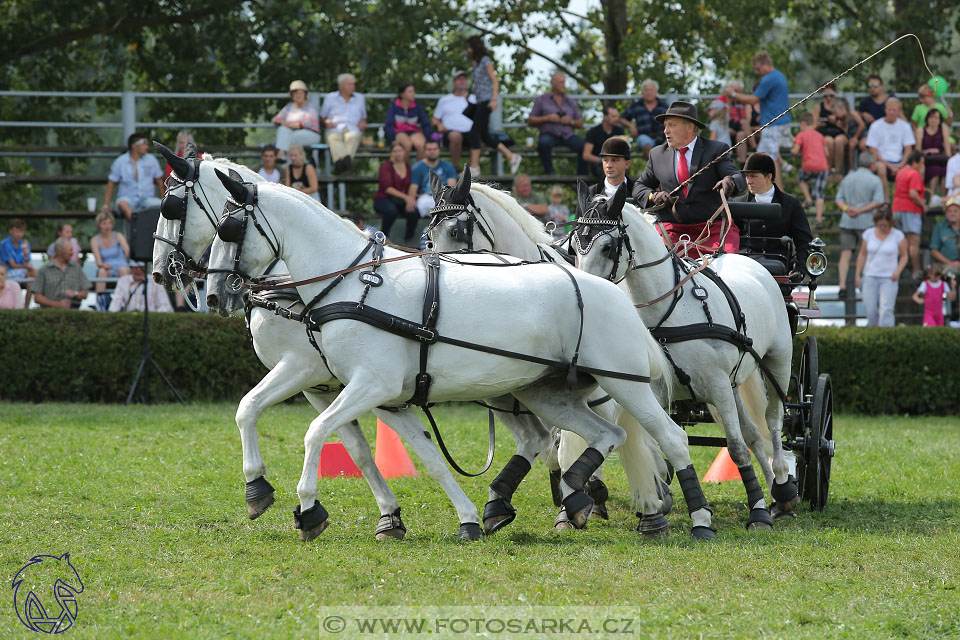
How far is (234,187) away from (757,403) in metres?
4.10

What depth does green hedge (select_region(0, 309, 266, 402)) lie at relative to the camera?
44.0ft

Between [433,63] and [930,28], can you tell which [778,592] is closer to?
[433,63]

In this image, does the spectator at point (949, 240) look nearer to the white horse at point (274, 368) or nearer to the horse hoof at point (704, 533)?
the horse hoof at point (704, 533)

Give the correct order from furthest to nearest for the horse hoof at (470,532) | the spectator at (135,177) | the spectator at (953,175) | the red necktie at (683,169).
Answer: the spectator at (953,175)
the spectator at (135,177)
the red necktie at (683,169)
the horse hoof at (470,532)

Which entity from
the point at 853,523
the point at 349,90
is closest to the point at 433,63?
the point at 349,90

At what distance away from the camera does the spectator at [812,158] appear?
56.1 feet

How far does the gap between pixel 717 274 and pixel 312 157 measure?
10.9 meters

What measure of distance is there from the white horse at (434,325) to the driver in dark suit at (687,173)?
6.49 ft

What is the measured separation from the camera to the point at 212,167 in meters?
6.75

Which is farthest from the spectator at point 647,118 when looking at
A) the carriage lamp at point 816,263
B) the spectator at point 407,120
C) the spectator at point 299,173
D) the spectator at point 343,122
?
the carriage lamp at point 816,263

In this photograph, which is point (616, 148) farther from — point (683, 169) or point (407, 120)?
point (407, 120)

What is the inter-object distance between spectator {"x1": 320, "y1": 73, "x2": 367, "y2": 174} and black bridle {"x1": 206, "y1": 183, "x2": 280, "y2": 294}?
35.4ft

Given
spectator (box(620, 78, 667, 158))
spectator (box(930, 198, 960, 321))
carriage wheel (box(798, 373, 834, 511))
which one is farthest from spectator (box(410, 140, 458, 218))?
carriage wheel (box(798, 373, 834, 511))

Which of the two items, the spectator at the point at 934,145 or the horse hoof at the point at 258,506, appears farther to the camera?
the spectator at the point at 934,145
